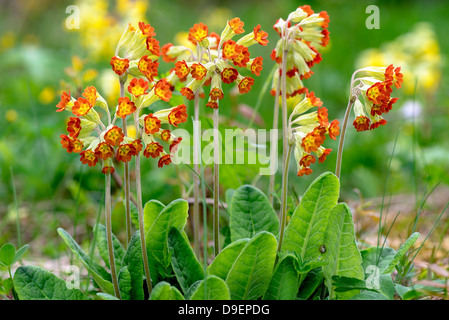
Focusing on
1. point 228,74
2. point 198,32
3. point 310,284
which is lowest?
point 310,284

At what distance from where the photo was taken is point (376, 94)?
5.34 feet

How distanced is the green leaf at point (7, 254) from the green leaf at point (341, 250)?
1.03 metres

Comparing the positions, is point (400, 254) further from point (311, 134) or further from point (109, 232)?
point (109, 232)

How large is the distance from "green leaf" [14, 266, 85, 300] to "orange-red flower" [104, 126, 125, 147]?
546mm

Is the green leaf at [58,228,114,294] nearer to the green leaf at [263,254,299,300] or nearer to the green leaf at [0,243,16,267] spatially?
the green leaf at [0,243,16,267]

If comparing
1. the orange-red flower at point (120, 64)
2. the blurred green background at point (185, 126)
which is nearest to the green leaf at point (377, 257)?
the blurred green background at point (185, 126)

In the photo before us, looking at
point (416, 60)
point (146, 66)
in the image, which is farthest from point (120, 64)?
point (416, 60)

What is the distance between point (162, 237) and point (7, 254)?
51 cm

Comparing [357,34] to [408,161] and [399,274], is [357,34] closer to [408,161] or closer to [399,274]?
[408,161]

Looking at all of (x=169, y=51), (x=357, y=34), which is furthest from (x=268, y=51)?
(x=169, y=51)

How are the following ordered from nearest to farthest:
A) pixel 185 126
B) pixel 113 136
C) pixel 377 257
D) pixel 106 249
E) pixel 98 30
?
pixel 113 136
pixel 377 257
pixel 106 249
pixel 185 126
pixel 98 30

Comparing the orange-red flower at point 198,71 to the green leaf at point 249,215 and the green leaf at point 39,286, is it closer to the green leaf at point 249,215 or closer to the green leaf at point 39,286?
the green leaf at point 249,215
